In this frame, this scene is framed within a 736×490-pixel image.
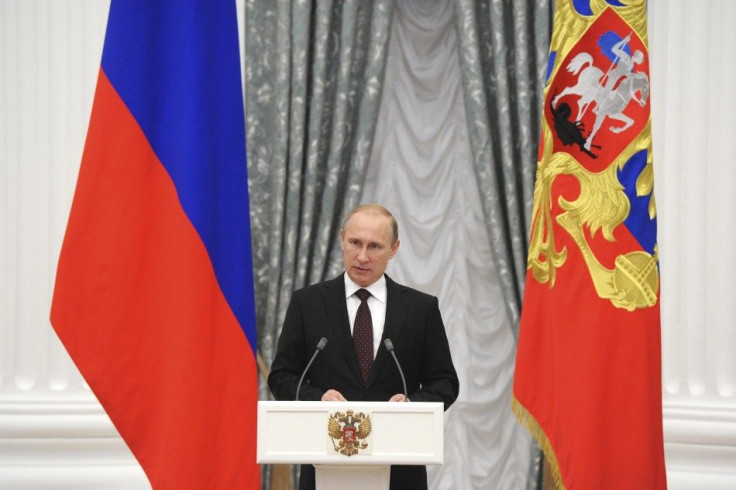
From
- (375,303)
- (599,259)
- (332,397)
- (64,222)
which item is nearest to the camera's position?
(332,397)

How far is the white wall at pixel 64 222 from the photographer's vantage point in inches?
192

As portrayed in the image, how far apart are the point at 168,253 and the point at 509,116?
7.07 ft

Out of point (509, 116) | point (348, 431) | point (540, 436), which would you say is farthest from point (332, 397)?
point (509, 116)

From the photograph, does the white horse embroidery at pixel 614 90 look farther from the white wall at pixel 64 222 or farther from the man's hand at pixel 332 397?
the man's hand at pixel 332 397

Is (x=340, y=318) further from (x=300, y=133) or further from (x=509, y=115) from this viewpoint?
(x=509, y=115)

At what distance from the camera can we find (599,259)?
13.3 ft

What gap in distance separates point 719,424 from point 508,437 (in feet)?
3.65

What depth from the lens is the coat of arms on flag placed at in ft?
12.9

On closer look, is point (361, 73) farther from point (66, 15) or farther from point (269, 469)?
point (269, 469)

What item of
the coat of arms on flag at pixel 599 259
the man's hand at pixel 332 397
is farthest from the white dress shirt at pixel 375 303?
the coat of arms on flag at pixel 599 259

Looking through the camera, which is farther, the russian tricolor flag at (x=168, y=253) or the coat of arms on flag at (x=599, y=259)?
the coat of arms on flag at (x=599, y=259)

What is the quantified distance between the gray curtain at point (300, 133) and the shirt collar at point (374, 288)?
5.22 feet

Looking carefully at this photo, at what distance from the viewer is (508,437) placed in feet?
16.5

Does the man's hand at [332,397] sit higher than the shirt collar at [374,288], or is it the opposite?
the shirt collar at [374,288]
